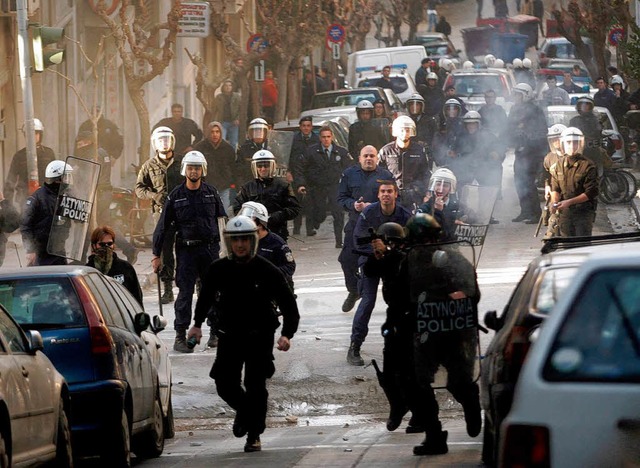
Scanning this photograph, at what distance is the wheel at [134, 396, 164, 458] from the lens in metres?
10.8

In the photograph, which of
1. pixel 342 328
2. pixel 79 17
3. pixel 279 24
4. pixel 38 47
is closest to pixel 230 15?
pixel 279 24

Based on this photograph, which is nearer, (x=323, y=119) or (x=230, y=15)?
(x=323, y=119)

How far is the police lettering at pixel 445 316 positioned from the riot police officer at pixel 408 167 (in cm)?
980

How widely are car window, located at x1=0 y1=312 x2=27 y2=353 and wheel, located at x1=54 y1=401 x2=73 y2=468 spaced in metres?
0.40

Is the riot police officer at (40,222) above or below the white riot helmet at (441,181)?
below

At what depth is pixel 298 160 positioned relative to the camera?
25.4 metres

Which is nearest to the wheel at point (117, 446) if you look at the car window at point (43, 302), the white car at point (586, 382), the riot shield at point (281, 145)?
the car window at point (43, 302)

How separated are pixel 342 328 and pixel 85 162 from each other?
3.19 meters

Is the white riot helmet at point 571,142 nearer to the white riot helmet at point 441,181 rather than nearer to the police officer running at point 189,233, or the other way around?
the white riot helmet at point 441,181

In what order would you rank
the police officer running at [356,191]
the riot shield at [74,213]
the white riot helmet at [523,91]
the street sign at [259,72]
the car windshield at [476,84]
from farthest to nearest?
the car windshield at [476,84], the street sign at [259,72], the white riot helmet at [523,91], the police officer running at [356,191], the riot shield at [74,213]

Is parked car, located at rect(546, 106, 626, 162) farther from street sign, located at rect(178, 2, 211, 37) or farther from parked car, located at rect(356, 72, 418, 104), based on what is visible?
parked car, located at rect(356, 72, 418, 104)

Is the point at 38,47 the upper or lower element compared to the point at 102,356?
upper

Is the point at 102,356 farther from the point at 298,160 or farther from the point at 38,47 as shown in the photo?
the point at 298,160

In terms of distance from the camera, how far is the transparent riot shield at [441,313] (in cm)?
1042
